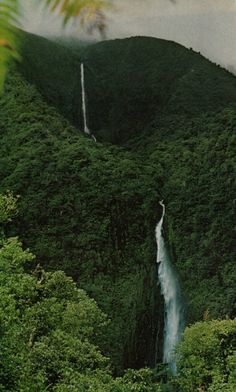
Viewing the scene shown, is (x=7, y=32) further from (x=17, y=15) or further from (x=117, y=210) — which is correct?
(x=117, y=210)

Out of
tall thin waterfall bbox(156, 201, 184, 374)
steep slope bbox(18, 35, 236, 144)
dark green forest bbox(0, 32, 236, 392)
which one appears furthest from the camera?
steep slope bbox(18, 35, 236, 144)

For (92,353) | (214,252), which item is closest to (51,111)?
(214,252)

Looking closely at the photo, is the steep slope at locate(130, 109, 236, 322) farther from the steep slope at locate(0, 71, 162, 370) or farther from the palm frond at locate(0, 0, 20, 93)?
the palm frond at locate(0, 0, 20, 93)

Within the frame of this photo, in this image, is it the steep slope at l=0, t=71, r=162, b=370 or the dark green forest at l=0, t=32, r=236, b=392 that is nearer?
the dark green forest at l=0, t=32, r=236, b=392

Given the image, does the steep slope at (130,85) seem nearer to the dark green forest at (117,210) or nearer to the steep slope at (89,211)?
the dark green forest at (117,210)

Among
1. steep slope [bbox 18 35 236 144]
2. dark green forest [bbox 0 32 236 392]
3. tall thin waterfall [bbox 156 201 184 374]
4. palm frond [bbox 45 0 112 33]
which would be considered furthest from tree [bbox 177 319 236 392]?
palm frond [bbox 45 0 112 33]

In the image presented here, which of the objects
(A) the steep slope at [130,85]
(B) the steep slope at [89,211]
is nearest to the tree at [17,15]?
(B) the steep slope at [89,211]

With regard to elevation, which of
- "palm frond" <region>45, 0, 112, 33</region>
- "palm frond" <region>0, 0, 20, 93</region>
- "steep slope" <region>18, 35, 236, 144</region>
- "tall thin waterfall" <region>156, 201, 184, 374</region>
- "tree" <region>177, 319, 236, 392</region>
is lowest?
"palm frond" <region>0, 0, 20, 93</region>
